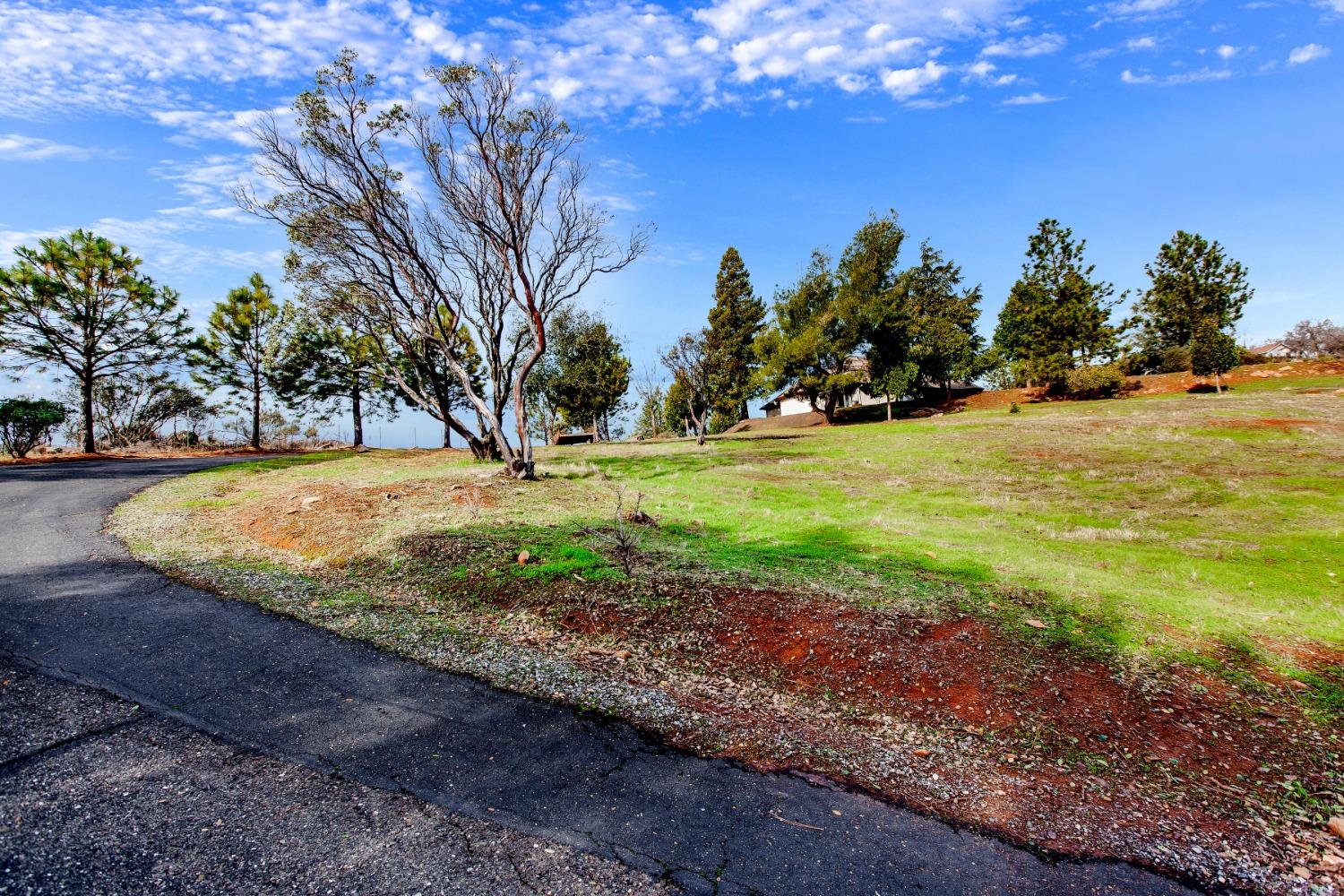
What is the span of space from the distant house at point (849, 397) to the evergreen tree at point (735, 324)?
4.44 m

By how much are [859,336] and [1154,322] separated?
21520mm

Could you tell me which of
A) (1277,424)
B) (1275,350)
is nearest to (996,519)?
(1277,424)

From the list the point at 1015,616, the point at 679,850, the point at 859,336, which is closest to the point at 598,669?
the point at 679,850

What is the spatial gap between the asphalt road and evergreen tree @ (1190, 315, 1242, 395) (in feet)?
148

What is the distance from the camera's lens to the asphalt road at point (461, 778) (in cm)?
292

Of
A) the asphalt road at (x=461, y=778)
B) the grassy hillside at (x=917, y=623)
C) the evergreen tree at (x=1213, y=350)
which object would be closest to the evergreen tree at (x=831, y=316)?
the evergreen tree at (x=1213, y=350)

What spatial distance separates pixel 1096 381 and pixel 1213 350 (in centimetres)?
603

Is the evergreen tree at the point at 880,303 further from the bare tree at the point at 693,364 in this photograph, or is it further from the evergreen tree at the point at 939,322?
the bare tree at the point at 693,364

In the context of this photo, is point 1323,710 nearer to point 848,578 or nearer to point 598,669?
point 848,578

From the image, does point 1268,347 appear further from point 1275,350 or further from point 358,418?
point 358,418

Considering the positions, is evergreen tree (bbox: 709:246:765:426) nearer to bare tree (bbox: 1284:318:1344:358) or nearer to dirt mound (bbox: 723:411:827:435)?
dirt mound (bbox: 723:411:827:435)

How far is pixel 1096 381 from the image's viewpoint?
37906 millimetres

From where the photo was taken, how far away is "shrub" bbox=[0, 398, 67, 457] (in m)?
21.9

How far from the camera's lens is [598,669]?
521 cm
